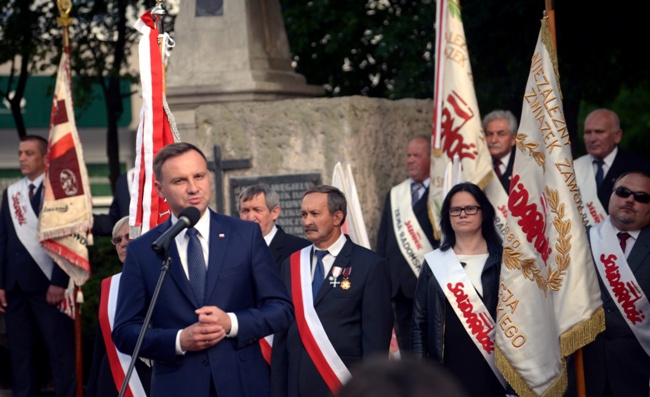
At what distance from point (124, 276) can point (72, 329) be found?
4997mm

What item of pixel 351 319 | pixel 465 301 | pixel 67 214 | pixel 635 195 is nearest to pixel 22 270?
pixel 67 214

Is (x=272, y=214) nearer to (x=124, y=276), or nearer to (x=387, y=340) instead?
(x=387, y=340)

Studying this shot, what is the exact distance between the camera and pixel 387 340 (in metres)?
6.53

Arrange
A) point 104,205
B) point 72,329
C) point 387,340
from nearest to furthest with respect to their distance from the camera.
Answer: point 387,340 < point 72,329 < point 104,205

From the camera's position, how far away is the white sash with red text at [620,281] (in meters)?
6.78

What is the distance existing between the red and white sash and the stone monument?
2981mm

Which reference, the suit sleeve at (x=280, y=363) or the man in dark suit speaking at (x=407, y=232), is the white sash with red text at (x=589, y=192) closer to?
the man in dark suit speaking at (x=407, y=232)

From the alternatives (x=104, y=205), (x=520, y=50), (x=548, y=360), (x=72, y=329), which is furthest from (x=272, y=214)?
(x=104, y=205)

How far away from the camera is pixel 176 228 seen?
4402 millimetres

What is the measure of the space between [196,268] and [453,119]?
4197 millimetres

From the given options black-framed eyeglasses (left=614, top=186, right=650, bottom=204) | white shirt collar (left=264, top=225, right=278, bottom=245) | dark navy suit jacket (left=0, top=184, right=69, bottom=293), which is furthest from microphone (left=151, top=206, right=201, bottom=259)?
dark navy suit jacket (left=0, top=184, right=69, bottom=293)

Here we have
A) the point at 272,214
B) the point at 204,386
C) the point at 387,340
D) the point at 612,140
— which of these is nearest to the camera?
the point at 204,386

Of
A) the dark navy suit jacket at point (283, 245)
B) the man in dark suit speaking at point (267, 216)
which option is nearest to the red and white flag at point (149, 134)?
the man in dark suit speaking at point (267, 216)

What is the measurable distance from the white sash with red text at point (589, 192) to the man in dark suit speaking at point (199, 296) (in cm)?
393
